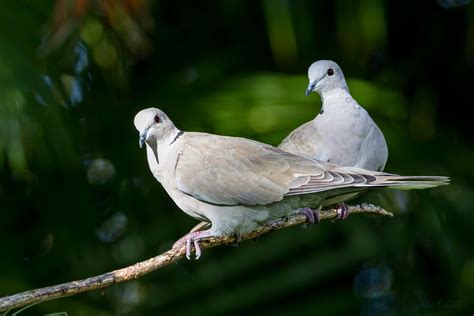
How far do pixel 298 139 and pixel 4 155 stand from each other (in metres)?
1.82

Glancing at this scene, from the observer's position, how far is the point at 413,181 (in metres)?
3.08

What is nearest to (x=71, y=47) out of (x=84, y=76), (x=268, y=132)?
(x=84, y=76)

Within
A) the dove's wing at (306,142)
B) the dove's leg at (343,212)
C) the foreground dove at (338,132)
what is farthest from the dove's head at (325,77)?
the dove's leg at (343,212)

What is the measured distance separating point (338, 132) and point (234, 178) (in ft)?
2.12

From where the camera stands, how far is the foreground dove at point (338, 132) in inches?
154

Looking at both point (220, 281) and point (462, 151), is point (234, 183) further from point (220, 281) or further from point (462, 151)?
point (462, 151)

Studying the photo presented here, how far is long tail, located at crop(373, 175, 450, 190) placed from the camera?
3.04 m

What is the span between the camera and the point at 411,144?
5328mm

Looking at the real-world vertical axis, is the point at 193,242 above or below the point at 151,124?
below

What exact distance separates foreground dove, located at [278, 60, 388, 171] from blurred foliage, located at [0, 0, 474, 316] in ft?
3.39

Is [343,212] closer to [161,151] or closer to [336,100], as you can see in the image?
[336,100]

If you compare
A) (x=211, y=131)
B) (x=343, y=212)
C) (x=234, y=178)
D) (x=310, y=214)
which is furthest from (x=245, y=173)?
(x=211, y=131)

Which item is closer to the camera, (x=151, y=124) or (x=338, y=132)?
(x=151, y=124)

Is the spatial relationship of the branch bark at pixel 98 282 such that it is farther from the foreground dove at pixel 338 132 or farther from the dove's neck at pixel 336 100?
the dove's neck at pixel 336 100
